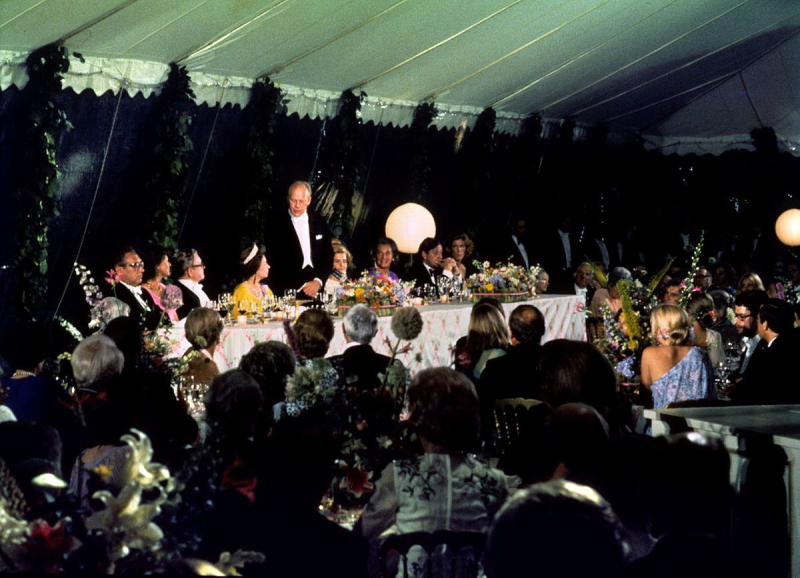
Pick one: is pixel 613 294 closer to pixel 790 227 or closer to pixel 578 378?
pixel 578 378

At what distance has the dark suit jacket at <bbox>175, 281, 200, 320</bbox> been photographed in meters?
6.38

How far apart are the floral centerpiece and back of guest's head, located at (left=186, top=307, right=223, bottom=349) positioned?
2.40m

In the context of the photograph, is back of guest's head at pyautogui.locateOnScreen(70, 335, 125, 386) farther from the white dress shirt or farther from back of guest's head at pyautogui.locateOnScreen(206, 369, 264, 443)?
the white dress shirt

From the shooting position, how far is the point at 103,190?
7.71 m

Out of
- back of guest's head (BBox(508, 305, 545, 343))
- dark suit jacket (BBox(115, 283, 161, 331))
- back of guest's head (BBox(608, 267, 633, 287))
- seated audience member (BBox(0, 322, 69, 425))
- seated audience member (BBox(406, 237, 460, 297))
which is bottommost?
seated audience member (BBox(0, 322, 69, 425))

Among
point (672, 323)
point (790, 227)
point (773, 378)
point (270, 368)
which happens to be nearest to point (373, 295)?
point (672, 323)

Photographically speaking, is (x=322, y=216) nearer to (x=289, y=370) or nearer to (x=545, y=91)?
(x=545, y=91)

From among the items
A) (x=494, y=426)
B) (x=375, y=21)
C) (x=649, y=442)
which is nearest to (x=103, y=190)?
(x=375, y=21)

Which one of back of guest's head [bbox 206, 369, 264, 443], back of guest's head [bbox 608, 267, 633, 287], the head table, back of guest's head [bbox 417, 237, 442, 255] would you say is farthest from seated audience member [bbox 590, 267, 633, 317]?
back of guest's head [bbox 206, 369, 264, 443]

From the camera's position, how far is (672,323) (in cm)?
441

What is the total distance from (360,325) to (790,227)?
992 centimetres

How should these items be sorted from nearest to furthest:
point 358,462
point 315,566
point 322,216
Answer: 1. point 315,566
2. point 358,462
3. point 322,216

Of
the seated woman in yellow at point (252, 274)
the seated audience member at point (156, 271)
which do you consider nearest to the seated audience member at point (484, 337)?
the seated audience member at point (156, 271)

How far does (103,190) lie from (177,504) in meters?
6.64
